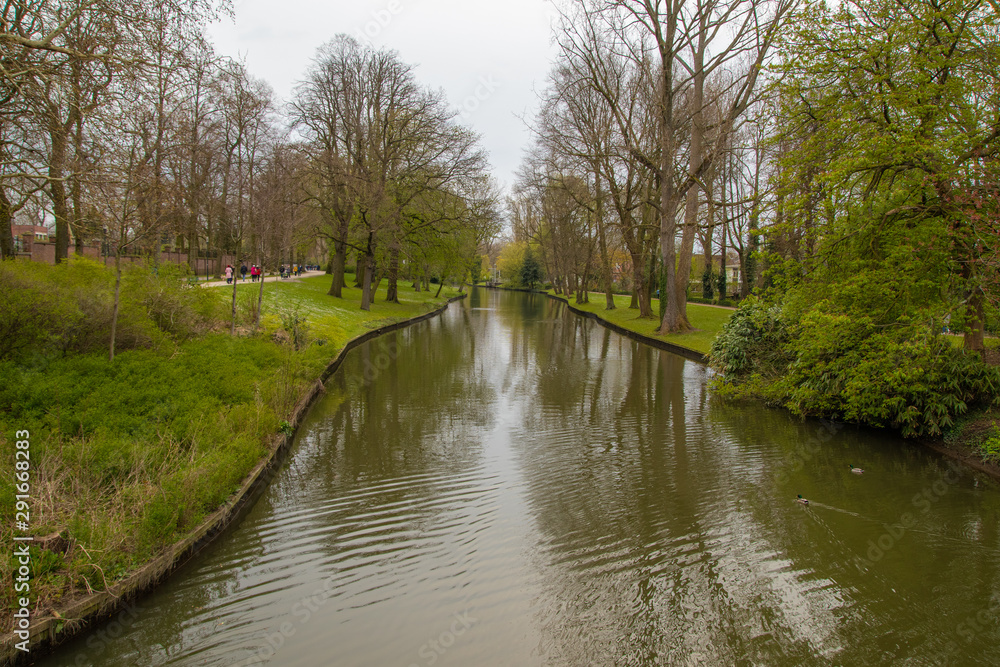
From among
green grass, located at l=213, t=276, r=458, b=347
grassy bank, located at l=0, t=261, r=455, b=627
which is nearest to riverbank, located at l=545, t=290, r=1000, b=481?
grassy bank, located at l=0, t=261, r=455, b=627

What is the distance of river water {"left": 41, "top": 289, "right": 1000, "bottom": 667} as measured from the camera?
4.22m

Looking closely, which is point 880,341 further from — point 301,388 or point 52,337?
point 52,337

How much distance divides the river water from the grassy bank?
1.75 feet

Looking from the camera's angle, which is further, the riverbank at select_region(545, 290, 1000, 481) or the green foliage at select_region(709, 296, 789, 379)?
the green foliage at select_region(709, 296, 789, 379)

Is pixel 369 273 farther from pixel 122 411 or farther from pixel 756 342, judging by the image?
pixel 122 411

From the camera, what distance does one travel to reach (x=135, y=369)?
8547 millimetres

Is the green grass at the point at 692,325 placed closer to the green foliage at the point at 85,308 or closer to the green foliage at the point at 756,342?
the green foliage at the point at 756,342

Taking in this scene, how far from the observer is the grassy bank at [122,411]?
15.3 feet

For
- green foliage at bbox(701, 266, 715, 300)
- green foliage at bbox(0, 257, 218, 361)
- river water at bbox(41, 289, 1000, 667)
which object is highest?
green foliage at bbox(701, 266, 715, 300)

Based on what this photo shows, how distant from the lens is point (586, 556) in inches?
215

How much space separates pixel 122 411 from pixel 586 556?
20.2 ft

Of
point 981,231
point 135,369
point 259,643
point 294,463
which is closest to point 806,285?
point 981,231

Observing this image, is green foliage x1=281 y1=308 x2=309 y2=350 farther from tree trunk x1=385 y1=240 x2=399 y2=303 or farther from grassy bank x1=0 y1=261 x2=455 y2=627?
tree trunk x1=385 y1=240 x2=399 y2=303

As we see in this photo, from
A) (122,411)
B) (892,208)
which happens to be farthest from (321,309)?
(892,208)
